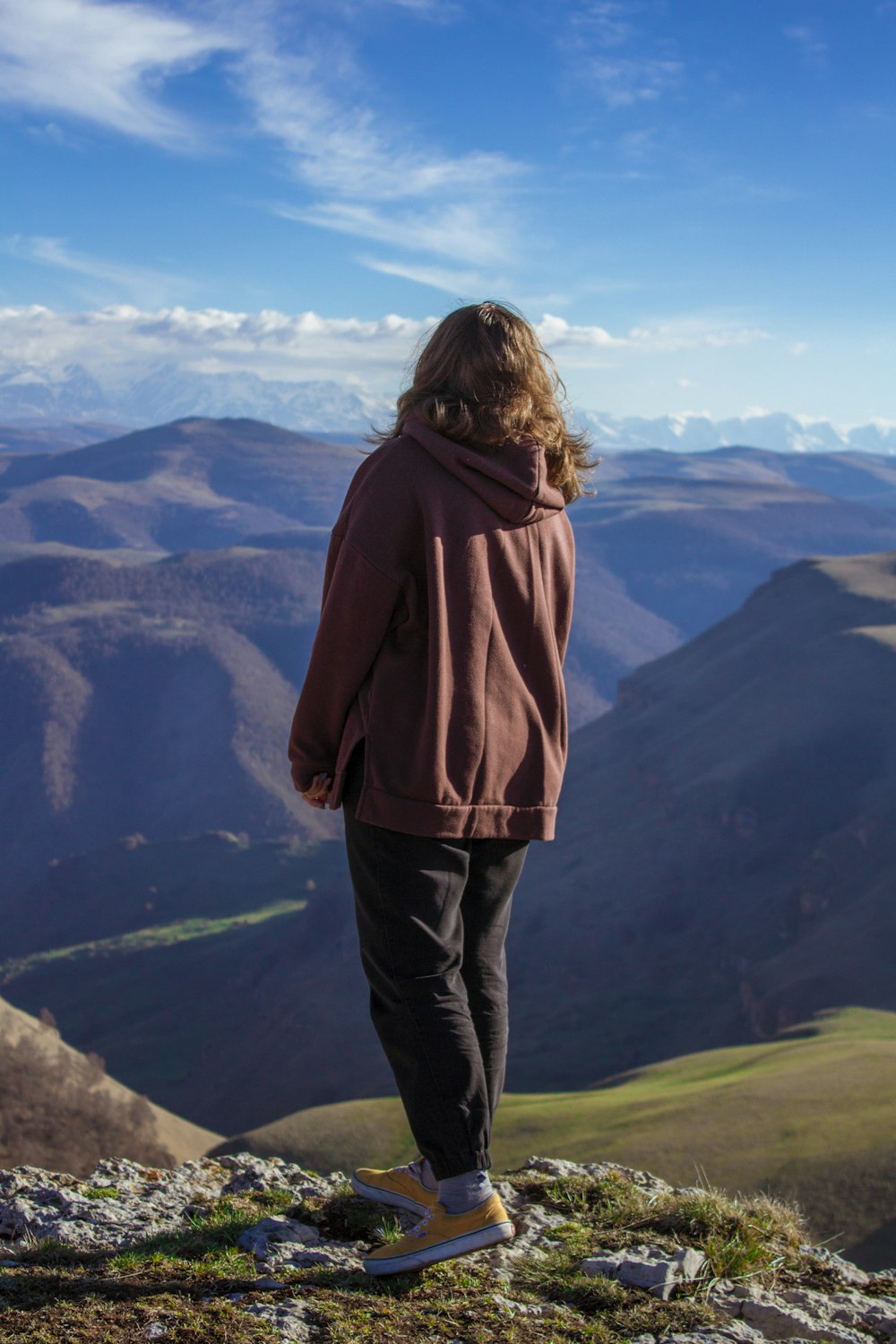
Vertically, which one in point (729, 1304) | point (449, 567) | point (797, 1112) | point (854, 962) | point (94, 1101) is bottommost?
point (94, 1101)

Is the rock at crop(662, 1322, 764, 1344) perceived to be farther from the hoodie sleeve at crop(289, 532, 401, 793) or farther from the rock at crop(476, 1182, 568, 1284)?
the hoodie sleeve at crop(289, 532, 401, 793)

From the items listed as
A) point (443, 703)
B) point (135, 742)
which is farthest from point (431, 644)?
point (135, 742)

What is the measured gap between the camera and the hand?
3.59m

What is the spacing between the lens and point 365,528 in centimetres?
338

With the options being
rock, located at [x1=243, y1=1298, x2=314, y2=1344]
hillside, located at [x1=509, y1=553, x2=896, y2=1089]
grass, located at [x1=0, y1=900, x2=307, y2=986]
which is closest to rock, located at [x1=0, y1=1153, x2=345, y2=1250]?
rock, located at [x1=243, y1=1298, x2=314, y2=1344]

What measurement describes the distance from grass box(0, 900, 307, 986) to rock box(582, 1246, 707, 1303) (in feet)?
367

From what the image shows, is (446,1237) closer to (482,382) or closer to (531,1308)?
(531,1308)

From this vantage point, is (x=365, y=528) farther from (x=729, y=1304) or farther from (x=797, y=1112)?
(x=797, y=1112)

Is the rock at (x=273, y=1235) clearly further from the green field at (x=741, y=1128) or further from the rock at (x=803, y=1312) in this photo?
the green field at (x=741, y=1128)

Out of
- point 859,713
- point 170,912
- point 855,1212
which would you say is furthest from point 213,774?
point 855,1212

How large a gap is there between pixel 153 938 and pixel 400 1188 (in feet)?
392

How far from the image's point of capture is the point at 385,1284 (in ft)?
11.9

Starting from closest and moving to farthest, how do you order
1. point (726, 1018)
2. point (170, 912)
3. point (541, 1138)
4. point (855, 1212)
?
point (855, 1212), point (541, 1138), point (726, 1018), point (170, 912)

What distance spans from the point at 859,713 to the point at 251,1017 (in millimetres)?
54625
